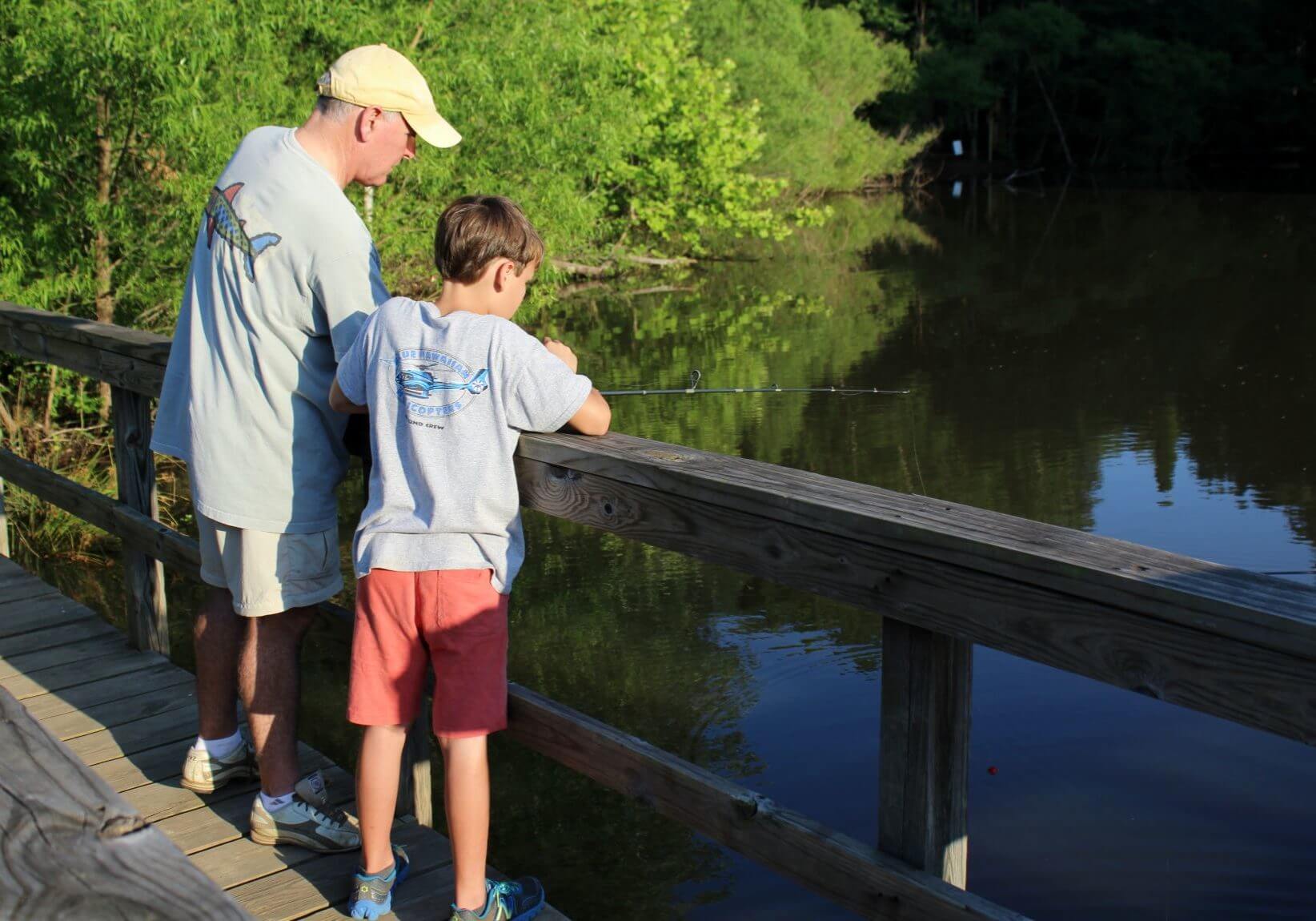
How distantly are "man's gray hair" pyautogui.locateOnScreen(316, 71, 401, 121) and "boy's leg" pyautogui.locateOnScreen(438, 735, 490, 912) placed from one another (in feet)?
3.61

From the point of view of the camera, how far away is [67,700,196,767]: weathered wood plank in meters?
3.17

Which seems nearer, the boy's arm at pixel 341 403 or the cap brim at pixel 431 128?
the boy's arm at pixel 341 403

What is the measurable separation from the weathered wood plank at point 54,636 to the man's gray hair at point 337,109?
2.00 m

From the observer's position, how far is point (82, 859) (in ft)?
2.87

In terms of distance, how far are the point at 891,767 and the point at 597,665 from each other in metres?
4.26

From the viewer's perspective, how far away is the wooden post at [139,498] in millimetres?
3561

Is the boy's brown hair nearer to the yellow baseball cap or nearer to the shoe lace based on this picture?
the yellow baseball cap

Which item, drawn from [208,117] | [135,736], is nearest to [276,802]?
[135,736]

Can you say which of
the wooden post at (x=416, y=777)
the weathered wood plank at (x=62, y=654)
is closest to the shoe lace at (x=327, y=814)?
the wooden post at (x=416, y=777)

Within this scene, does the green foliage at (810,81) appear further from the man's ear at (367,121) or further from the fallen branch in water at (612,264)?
the man's ear at (367,121)

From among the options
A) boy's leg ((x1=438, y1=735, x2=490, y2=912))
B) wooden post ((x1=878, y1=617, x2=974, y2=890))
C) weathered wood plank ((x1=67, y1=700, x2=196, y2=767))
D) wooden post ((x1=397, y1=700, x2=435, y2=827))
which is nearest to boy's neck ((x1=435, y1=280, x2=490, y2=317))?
boy's leg ((x1=438, y1=735, x2=490, y2=912))

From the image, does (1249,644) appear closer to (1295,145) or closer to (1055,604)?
(1055,604)

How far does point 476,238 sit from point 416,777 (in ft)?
3.83

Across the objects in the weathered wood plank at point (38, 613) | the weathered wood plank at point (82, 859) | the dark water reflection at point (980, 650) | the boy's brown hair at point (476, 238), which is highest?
the boy's brown hair at point (476, 238)
